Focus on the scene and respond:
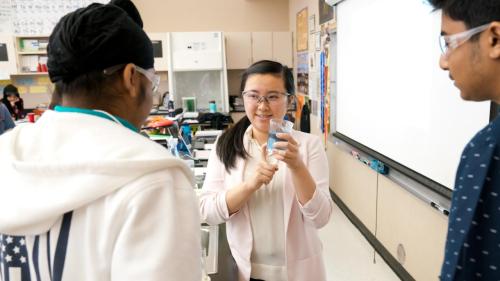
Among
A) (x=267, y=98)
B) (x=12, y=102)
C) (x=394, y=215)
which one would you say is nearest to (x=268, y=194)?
(x=267, y=98)

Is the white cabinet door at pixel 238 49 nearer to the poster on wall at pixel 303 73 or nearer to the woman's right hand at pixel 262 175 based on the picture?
the poster on wall at pixel 303 73

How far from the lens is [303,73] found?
5371 millimetres

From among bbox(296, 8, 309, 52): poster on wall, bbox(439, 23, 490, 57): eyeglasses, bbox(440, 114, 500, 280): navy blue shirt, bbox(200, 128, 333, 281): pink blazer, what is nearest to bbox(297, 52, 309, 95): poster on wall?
bbox(296, 8, 309, 52): poster on wall

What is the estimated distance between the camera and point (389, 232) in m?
2.74

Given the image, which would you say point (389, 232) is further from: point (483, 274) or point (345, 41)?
point (483, 274)

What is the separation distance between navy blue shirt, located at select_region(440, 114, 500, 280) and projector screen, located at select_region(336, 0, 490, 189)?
1.14 metres

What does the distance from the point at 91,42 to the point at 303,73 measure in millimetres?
4944

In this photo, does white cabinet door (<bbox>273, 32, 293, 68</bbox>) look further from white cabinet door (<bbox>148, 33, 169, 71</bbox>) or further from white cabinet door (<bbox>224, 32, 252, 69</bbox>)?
white cabinet door (<bbox>148, 33, 169, 71</bbox>)

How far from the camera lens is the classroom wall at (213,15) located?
19.9ft

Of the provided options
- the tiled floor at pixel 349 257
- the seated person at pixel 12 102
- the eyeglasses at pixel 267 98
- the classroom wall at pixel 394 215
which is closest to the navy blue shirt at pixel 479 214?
the eyeglasses at pixel 267 98

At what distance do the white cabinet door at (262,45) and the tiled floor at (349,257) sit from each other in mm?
3354

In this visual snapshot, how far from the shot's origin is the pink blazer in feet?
3.88

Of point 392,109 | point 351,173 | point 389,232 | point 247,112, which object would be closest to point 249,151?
point 247,112

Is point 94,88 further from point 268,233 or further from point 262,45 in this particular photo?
point 262,45
